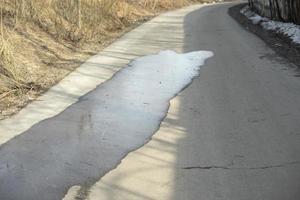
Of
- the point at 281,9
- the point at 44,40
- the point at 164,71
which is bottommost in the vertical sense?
the point at 164,71

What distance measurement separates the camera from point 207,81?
1103cm

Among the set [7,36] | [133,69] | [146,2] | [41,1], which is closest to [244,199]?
[133,69]

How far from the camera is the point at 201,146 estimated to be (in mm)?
7109

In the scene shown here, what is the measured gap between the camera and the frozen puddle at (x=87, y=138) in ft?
20.2

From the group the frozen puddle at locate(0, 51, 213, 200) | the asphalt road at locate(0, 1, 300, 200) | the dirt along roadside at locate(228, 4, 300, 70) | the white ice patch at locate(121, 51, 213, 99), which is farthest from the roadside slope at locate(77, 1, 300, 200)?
the dirt along roadside at locate(228, 4, 300, 70)

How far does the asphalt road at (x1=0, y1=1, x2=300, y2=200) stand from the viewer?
19.2 feet

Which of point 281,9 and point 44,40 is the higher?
point 281,9

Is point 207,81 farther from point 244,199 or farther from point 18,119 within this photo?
point 244,199

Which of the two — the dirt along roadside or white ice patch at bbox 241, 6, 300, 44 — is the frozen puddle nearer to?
the dirt along roadside

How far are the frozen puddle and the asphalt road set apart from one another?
13 mm

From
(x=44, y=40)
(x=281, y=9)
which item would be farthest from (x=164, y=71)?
(x=281, y=9)

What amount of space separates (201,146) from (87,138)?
62.2 inches

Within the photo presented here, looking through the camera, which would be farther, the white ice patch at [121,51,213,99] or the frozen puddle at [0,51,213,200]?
the white ice patch at [121,51,213,99]

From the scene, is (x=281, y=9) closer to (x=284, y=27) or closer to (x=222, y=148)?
(x=284, y=27)
